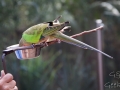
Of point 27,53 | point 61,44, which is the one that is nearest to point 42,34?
point 27,53

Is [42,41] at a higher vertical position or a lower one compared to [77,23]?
higher

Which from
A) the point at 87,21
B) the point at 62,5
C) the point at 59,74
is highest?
the point at 62,5

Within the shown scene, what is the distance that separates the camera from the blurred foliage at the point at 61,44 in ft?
10.3

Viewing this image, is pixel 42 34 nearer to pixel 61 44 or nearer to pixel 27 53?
pixel 27 53

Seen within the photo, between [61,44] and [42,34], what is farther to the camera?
[61,44]

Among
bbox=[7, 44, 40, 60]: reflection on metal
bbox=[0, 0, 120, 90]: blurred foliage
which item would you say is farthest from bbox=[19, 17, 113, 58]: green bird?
bbox=[0, 0, 120, 90]: blurred foliage

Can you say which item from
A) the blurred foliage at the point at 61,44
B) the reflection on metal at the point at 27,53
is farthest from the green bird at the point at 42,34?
the blurred foliage at the point at 61,44

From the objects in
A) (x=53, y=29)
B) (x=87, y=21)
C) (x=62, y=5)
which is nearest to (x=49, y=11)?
(x=62, y=5)

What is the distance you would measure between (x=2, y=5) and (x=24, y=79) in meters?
0.90

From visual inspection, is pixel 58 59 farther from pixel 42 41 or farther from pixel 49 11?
pixel 42 41

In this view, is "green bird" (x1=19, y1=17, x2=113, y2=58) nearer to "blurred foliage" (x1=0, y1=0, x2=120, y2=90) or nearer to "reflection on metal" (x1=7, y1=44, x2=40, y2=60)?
"reflection on metal" (x1=7, y1=44, x2=40, y2=60)

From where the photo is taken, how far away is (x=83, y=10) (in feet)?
12.7

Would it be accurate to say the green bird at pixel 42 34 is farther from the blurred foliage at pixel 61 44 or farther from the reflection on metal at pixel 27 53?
the blurred foliage at pixel 61 44

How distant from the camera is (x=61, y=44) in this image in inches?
146
